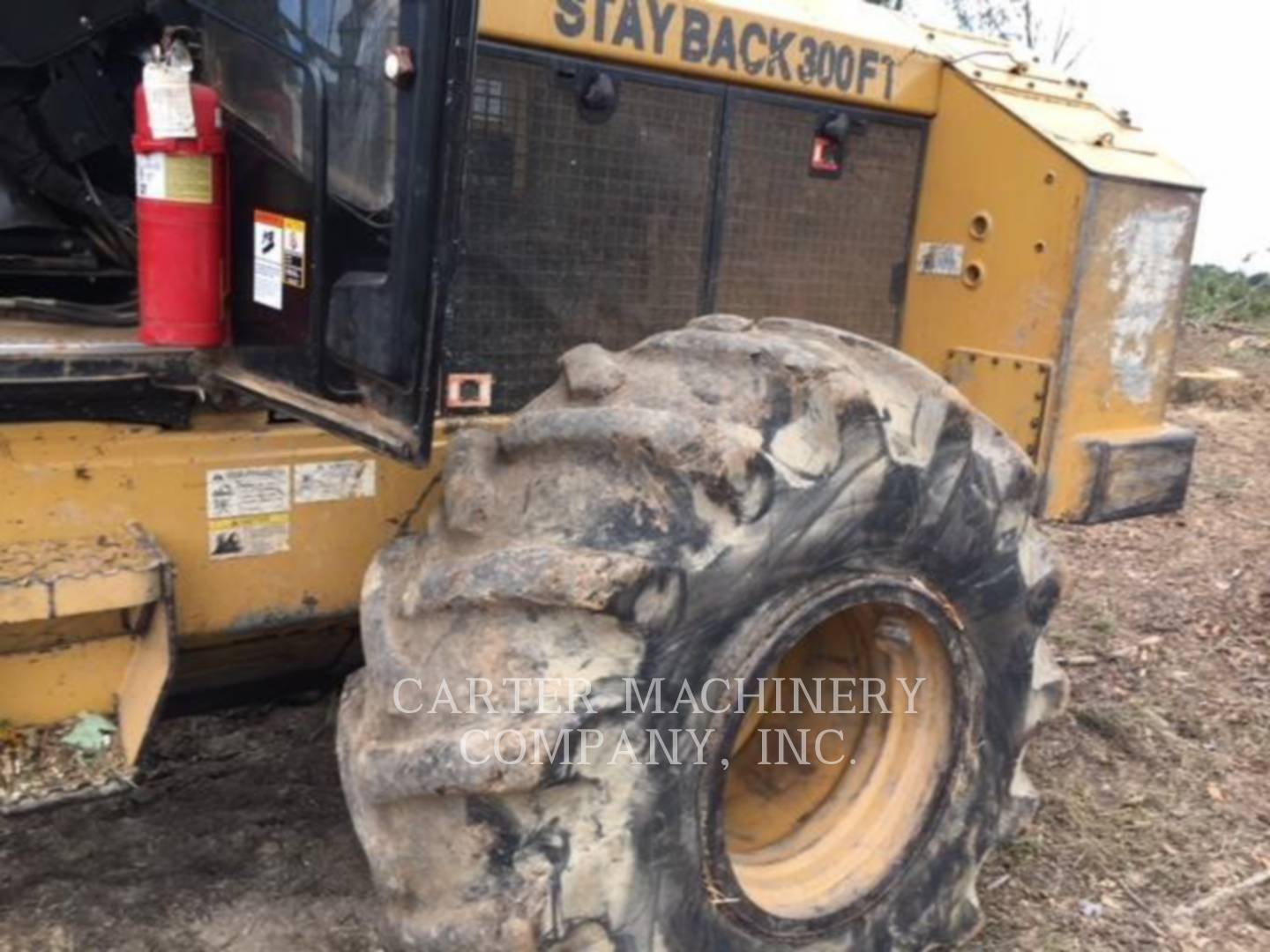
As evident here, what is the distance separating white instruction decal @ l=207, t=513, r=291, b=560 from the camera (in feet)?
7.69

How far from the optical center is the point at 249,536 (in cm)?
238

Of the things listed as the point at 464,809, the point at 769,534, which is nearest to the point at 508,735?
the point at 464,809

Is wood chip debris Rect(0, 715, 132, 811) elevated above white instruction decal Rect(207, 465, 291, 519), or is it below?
below

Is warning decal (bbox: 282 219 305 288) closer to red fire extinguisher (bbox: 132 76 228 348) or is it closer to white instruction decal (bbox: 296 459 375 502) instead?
red fire extinguisher (bbox: 132 76 228 348)

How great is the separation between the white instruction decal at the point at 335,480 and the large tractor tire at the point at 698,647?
243 mm

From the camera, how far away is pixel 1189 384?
990 cm

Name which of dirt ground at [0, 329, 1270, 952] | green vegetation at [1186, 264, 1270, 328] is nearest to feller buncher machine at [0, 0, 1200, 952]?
dirt ground at [0, 329, 1270, 952]

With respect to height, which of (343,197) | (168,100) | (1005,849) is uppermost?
(168,100)

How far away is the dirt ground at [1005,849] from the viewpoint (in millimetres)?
2840

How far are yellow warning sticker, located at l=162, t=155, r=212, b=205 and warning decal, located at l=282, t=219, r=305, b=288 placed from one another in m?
0.16

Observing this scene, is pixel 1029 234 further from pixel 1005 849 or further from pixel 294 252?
pixel 294 252

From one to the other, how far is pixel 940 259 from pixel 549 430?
1.64 metres

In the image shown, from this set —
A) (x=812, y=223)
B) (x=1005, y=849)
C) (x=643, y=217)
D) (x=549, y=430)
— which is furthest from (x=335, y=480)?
(x=1005, y=849)

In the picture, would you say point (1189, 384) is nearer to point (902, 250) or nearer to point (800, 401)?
point (902, 250)
